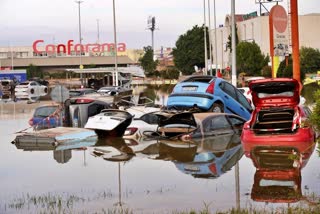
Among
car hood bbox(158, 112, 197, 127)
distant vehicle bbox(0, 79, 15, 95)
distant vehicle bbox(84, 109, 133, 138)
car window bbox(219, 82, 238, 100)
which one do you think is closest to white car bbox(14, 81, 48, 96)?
distant vehicle bbox(0, 79, 15, 95)

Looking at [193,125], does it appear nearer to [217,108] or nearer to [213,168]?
[217,108]

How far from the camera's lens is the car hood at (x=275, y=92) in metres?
18.1

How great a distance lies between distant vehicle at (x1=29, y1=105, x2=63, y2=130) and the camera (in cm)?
2362

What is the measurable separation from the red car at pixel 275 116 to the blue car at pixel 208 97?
410 cm

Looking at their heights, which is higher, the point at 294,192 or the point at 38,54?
the point at 38,54

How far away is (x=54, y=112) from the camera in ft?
80.2

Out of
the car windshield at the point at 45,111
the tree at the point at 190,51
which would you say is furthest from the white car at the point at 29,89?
the tree at the point at 190,51

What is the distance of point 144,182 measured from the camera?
13.1 meters

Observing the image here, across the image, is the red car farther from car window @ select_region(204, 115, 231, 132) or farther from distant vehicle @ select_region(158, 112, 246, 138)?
car window @ select_region(204, 115, 231, 132)

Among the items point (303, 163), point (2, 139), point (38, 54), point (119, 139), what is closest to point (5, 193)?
point (303, 163)

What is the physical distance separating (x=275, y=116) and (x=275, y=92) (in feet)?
2.37

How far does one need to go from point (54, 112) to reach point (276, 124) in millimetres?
9886

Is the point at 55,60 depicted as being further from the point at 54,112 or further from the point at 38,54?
the point at 54,112

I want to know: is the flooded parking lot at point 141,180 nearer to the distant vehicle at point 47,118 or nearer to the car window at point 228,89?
the distant vehicle at point 47,118
